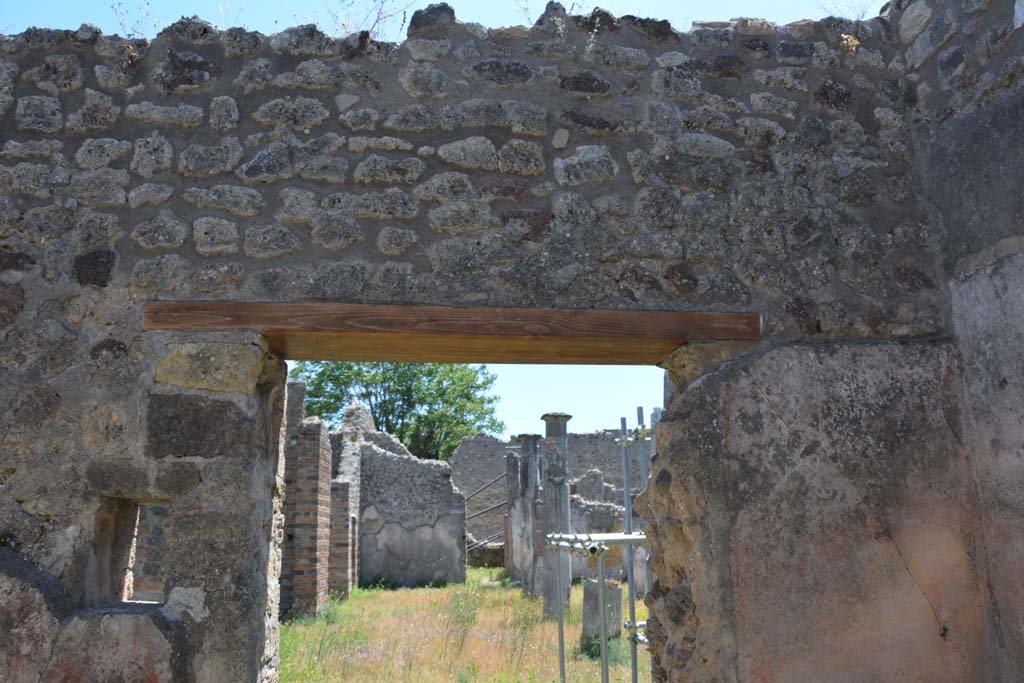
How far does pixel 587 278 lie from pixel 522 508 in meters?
13.1

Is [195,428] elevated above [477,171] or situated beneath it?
situated beneath

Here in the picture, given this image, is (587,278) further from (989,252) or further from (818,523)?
(989,252)

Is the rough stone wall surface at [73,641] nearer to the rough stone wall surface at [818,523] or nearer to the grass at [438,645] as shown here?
the rough stone wall surface at [818,523]

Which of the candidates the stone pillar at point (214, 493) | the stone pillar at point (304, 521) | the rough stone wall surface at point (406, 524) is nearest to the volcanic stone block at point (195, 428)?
the stone pillar at point (214, 493)

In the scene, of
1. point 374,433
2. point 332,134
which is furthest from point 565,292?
point 374,433

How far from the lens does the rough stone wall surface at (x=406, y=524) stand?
16.7 meters

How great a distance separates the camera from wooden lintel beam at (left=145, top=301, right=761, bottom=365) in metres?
3.16

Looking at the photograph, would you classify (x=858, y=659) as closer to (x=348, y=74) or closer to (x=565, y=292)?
(x=565, y=292)

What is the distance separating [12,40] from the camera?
11.3ft

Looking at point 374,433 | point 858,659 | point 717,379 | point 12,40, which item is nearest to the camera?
point 858,659

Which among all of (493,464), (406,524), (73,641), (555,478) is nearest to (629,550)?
(73,641)

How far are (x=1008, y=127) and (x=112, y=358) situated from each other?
3535 mm

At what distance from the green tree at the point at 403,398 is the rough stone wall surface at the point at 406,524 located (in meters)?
16.4

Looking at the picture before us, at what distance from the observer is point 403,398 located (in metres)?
34.4
